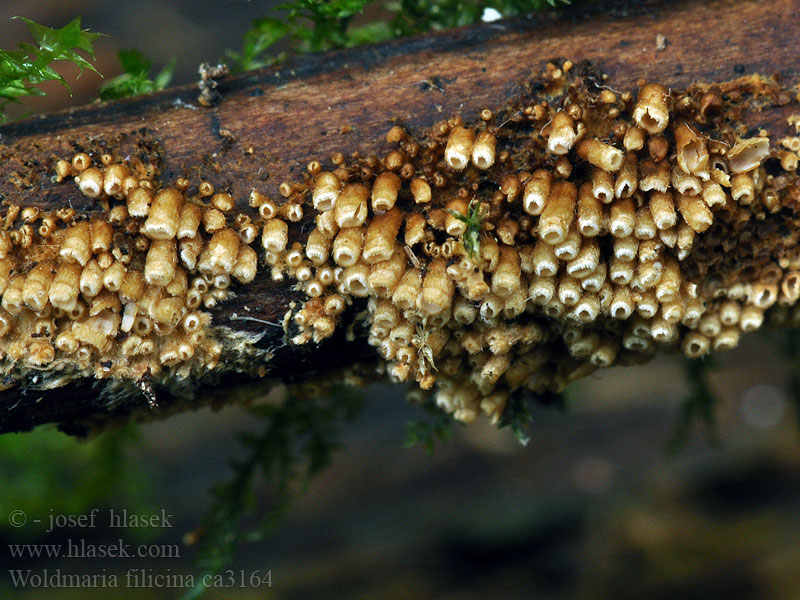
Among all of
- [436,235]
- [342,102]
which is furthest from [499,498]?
[342,102]

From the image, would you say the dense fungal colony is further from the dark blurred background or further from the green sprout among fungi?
the dark blurred background

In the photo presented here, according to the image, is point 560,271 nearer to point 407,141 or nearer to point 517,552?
point 407,141

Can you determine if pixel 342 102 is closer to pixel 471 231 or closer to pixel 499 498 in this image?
pixel 471 231

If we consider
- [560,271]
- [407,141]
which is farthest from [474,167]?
[560,271]

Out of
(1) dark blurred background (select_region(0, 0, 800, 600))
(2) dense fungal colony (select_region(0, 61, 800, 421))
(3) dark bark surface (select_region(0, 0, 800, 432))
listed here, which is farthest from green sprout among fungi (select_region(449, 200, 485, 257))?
(1) dark blurred background (select_region(0, 0, 800, 600))

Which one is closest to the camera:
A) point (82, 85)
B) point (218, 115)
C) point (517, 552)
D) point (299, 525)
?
point (218, 115)

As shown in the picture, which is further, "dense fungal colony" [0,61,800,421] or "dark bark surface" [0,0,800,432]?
"dark bark surface" [0,0,800,432]

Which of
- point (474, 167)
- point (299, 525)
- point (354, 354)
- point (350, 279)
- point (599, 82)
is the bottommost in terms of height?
point (299, 525)

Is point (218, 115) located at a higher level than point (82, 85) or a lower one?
lower
